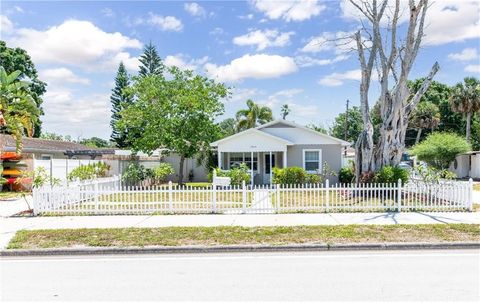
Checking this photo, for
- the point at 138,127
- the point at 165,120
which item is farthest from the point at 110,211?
the point at 138,127

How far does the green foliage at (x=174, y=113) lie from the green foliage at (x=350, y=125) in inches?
1690

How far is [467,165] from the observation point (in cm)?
3466

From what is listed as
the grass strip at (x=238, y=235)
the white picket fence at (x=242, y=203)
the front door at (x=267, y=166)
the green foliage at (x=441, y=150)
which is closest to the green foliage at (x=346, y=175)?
the front door at (x=267, y=166)

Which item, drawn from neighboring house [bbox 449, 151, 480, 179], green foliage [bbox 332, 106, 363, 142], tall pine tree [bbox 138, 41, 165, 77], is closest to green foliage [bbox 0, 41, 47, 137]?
tall pine tree [bbox 138, 41, 165, 77]

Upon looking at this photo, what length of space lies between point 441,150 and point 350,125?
33.6 m

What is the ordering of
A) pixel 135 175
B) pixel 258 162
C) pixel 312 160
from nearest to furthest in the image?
pixel 135 175 → pixel 312 160 → pixel 258 162

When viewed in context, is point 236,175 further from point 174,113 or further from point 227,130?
point 227,130

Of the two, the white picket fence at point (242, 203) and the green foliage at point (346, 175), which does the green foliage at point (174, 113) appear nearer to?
the green foliage at point (346, 175)

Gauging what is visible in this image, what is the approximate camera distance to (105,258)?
7.82 meters

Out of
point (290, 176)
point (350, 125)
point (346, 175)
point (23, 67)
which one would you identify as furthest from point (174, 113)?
point (350, 125)

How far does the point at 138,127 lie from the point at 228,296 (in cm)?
2274

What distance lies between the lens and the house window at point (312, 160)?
84.1ft

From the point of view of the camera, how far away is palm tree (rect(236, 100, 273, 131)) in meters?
43.7

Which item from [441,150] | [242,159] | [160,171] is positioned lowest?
[160,171]
